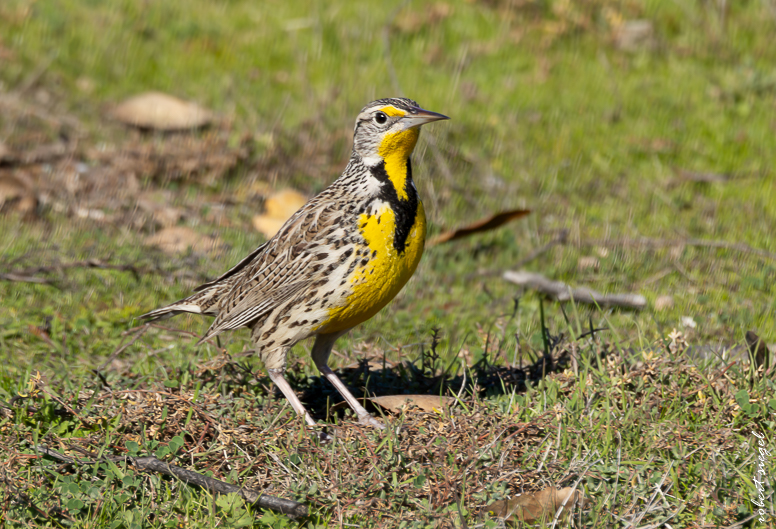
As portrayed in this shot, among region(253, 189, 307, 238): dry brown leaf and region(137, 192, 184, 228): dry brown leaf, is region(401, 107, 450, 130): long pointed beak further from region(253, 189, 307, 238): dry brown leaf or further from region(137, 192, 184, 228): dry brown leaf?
region(137, 192, 184, 228): dry brown leaf

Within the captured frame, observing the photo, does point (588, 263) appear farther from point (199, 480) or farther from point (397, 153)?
point (199, 480)

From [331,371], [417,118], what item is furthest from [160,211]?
[417,118]

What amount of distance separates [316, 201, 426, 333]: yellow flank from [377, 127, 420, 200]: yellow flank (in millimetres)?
187

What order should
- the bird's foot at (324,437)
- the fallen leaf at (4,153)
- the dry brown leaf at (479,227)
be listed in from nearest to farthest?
1. the bird's foot at (324,437)
2. the dry brown leaf at (479,227)
3. the fallen leaf at (4,153)

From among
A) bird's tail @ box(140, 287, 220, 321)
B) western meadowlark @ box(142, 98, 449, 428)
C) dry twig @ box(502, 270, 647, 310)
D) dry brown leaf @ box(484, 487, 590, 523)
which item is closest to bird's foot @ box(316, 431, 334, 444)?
western meadowlark @ box(142, 98, 449, 428)

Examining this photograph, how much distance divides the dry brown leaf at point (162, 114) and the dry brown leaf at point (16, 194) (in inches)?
48.1

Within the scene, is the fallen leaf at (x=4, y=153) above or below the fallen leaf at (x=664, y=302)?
above

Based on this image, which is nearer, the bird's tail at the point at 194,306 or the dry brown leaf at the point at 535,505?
the dry brown leaf at the point at 535,505

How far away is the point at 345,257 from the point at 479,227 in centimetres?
266

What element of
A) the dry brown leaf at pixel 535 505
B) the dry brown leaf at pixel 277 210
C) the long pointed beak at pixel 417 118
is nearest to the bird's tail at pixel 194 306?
the long pointed beak at pixel 417 118

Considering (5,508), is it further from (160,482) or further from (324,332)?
(324,332)

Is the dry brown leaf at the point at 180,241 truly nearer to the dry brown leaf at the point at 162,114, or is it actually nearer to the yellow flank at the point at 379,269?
the dry brown leaf at the point at 162,114

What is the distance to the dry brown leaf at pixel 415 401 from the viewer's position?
16.1 ft

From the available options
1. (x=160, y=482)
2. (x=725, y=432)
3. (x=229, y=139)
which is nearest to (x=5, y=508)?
(x=160, y=482)
